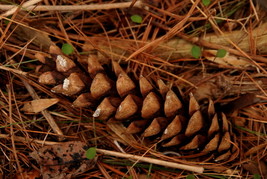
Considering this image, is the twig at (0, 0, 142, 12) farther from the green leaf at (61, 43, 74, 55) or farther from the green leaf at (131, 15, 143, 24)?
the green leaf at (61, 43, 74, 55)

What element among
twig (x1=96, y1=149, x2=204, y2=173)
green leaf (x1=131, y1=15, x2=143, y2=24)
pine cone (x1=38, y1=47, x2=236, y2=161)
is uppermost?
green leaf (x1=131, y1=15, x2=143, y2=24)

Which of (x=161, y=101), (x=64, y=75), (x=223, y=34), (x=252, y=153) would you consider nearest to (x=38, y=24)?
(x=64, y=75)

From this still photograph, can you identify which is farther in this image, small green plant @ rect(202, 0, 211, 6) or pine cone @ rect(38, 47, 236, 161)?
small green plant @ rect(202, 0, 211, 6)

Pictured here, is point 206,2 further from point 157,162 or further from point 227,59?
point 157,162

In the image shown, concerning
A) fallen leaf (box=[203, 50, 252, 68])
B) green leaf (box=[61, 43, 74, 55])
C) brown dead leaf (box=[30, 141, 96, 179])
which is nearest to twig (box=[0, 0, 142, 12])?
green leaf (box=[61, 43, 74, 55])

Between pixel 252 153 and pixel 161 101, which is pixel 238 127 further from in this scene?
pixel 161 101

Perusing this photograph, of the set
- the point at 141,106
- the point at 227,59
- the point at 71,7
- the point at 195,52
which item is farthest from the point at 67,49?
the point at 227,59

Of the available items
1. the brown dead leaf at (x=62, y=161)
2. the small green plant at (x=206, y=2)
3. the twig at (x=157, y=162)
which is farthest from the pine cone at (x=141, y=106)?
the small green plant at (x=206, y=2)
